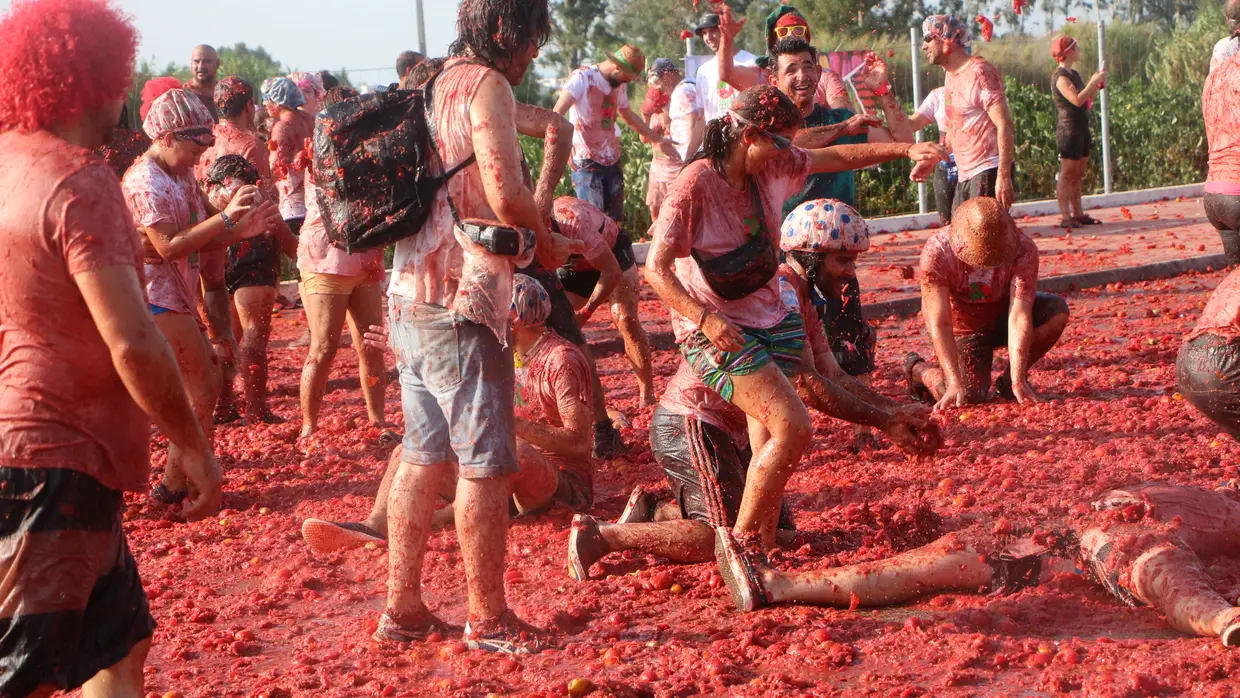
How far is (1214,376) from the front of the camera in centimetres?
490

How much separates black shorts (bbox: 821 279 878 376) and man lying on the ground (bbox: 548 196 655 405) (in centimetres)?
120

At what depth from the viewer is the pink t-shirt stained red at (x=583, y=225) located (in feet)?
23.7

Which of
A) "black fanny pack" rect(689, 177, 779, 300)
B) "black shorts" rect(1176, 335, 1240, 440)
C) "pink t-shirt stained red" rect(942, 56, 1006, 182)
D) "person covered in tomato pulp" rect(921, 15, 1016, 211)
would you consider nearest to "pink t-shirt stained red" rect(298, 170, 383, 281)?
"black fanny pack" rect(689, 177, 779, 300)

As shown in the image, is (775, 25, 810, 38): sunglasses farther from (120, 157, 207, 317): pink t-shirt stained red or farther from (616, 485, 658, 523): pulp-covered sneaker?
(616, 485, 658, 523): pulp-covered sneaker

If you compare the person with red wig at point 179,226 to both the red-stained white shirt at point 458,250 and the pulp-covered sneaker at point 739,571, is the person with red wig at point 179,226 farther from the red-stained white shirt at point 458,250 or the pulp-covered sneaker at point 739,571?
the pulp-covered sneaker at point 739,571

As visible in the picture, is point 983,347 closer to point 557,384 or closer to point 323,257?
point 557,384

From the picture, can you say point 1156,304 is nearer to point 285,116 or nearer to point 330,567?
point 285,116

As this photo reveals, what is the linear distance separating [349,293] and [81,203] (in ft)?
16.0

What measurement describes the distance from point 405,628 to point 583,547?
0.92 meters

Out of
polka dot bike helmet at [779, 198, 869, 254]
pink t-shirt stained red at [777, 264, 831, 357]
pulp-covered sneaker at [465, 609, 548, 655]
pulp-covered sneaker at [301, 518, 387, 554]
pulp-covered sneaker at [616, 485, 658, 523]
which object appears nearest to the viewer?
pulp-covered sneaker at [465, 609, 548, 655]

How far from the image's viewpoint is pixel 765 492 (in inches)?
195

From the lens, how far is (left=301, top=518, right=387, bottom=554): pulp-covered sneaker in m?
5.43

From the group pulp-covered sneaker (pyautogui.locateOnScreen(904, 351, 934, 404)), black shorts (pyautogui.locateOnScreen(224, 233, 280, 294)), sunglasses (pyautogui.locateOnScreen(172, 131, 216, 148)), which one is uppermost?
sunglasses (pyautogui.locateOnScreen(172, 131, 216, 148))

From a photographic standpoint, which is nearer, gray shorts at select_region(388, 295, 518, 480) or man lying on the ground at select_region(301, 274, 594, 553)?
gray shorts at select_region(388, 295, 518, 480)
